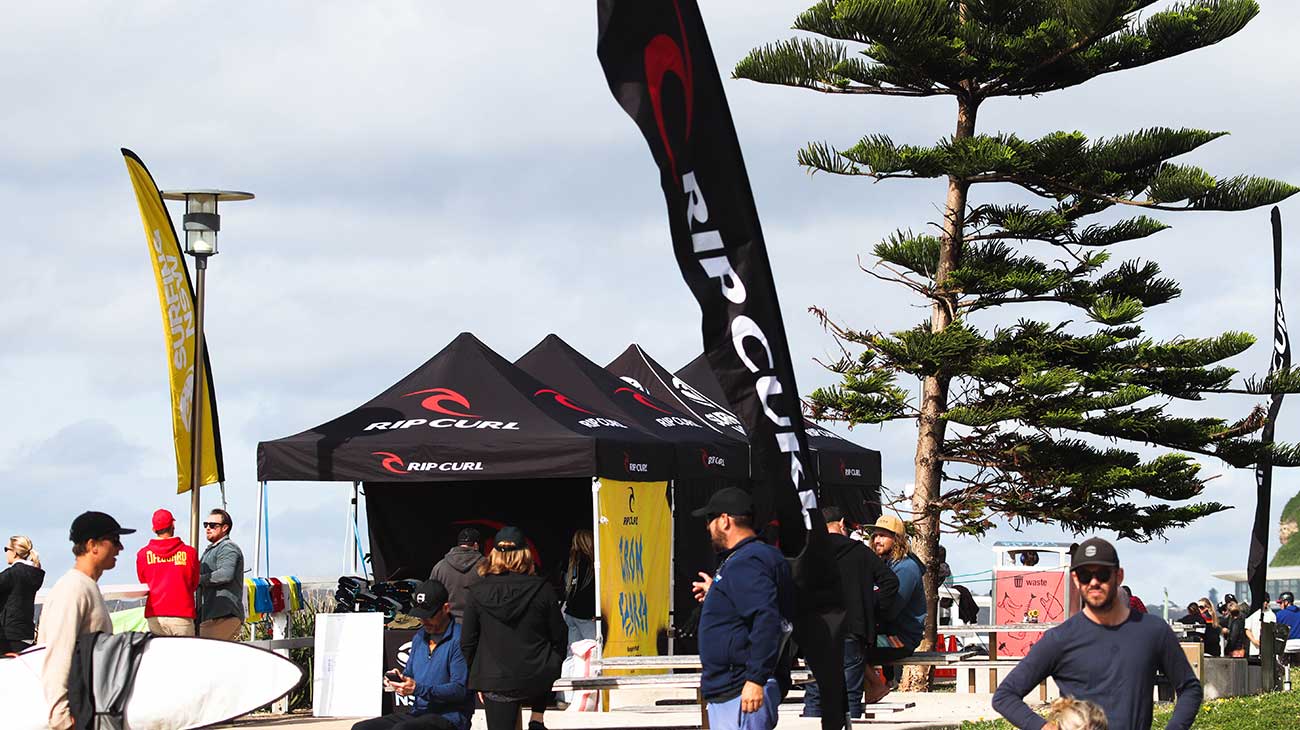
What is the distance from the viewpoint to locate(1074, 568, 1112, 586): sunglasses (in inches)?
226

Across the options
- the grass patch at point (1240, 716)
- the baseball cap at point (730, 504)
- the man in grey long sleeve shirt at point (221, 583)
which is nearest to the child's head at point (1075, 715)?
the baseball cap at point (730, 504)

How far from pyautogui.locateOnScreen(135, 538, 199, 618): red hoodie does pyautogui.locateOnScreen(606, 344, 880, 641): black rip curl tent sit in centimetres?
604

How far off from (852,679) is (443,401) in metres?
6.27

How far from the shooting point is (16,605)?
41.3 ft

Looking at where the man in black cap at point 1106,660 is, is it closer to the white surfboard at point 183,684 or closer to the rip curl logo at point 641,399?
the white surfboard at point 183,684

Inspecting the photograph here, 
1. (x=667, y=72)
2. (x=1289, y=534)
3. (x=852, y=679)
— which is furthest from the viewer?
(x=1289, y=534)

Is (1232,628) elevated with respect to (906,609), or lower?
lower

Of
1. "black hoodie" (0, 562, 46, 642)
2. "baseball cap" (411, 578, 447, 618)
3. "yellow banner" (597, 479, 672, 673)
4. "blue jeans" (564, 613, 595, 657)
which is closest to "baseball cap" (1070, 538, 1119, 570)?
"baseball cap" (411, 578, 447, 618)

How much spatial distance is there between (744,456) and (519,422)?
10.2ft

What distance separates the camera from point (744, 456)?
18.0 m

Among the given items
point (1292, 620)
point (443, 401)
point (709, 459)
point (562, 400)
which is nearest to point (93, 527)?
point (443, 401)

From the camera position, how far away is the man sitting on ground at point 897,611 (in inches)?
443

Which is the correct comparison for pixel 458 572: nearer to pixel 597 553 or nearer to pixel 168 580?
pixel 597 553

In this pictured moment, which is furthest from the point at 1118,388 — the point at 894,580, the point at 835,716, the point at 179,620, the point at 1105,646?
the point at 1105,646
